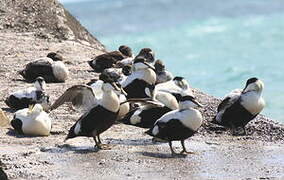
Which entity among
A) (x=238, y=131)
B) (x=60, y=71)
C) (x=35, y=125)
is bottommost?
(x=238, y=131)

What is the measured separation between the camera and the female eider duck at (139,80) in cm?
1322

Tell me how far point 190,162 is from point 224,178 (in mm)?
921

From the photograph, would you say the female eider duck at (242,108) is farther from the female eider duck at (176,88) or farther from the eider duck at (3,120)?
the eider duck at (3,120)

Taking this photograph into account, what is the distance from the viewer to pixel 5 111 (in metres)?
12.8

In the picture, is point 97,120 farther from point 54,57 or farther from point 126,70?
point 54,57

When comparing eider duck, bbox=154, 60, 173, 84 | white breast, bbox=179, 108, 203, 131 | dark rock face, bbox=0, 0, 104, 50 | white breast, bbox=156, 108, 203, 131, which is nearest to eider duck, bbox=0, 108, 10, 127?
white breast, bbox=156, 108, 203, 131

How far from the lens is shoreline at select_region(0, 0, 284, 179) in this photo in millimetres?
9430

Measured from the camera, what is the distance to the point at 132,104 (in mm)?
12406

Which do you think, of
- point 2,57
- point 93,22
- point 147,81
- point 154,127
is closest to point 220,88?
point 2,57

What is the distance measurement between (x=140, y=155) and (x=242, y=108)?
83.2 inches

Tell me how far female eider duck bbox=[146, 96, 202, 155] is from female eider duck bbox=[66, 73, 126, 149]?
523 mm

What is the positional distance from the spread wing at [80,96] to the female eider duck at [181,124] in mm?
973

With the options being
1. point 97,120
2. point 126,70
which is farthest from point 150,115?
point 126,70

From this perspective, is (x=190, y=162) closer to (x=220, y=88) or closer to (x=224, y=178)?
(x=224, y=178)
